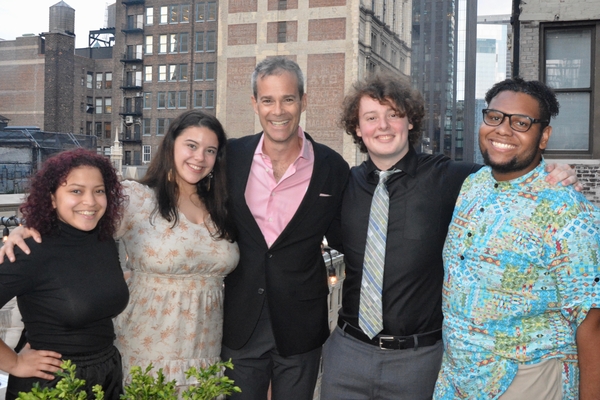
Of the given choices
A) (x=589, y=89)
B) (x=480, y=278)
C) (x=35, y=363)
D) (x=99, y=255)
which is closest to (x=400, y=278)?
(x=480, y=278)

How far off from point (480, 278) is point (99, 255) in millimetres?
1572

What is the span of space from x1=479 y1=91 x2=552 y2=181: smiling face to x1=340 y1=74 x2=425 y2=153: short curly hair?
1.88ft

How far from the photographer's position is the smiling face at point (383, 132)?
2.78 m

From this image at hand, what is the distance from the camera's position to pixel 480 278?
226 cm

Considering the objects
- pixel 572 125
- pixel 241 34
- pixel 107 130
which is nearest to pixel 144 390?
pixel 572 125

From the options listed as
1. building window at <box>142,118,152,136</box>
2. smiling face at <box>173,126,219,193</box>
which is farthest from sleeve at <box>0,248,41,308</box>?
building window at <box>142,118,152,136</box>

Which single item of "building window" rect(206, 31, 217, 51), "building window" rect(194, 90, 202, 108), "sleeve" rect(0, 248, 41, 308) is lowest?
"sleeve" rect(0, 248, 41, 308)

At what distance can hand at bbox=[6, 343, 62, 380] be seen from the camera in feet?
7.50

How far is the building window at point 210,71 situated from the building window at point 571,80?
138 ft

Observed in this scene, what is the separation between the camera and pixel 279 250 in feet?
9.78

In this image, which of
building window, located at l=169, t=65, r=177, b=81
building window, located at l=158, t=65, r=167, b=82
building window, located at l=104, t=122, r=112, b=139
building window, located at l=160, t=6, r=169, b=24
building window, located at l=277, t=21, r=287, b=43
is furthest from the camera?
building window, located at l=104, t=122, r=112, b=139

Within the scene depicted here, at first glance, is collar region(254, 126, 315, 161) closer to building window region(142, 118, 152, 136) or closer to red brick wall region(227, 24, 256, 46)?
red brick wall region(227, 24, 256, 46)

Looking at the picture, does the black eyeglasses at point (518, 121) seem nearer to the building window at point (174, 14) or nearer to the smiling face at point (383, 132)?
the smiling face at point (383, 132)

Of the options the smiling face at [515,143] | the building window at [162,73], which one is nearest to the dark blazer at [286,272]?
the smiling face at [515,143]
